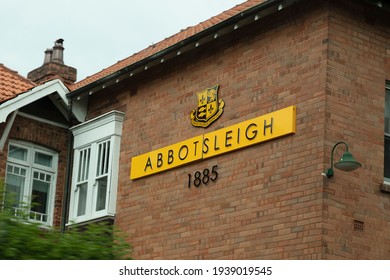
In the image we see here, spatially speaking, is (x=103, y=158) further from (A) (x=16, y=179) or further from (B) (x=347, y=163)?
(B) (x=347, y=163)

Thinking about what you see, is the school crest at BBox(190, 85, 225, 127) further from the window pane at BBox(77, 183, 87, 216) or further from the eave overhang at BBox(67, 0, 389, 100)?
the window pane at BBox(77, 183, 87, 216)

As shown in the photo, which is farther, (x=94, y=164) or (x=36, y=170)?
(x=36, y=170)

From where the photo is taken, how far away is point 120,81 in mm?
19047

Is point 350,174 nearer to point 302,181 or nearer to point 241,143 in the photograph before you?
point 302,181

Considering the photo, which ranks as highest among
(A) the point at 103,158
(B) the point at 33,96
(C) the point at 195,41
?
(C) the point at 195,41

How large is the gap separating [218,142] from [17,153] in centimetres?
561

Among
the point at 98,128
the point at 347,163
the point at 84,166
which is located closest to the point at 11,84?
the point at 98,128

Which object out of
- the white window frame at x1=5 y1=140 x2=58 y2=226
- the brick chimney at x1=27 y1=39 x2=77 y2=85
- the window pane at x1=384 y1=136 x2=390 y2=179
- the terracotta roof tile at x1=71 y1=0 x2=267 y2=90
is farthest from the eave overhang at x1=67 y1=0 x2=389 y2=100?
the brick chimney at x1=27 y1=39 x2=77 y2=85

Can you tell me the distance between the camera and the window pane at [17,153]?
1967cm

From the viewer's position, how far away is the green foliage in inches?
293

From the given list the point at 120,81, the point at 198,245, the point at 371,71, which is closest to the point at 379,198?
the point at 371,71

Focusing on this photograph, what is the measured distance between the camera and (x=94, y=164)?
1917cm

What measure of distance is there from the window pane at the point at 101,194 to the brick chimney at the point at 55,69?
434 cm

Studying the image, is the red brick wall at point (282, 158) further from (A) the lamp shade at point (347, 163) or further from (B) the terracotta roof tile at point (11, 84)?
(B) the terracotta roof tile at point (11, 84)
